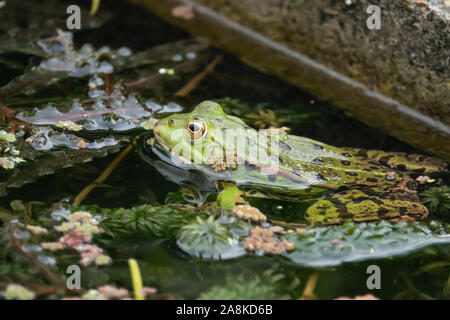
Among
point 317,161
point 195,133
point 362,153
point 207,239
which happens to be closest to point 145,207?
point 207,239

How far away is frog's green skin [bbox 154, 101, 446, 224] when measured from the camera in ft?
11.3

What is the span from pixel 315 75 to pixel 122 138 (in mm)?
2022

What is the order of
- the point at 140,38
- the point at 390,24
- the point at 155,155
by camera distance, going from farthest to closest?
the point at 140,38, the point at 390,24, the point at 155,155

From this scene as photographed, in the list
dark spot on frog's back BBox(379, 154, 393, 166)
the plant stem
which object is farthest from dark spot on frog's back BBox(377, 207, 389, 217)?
the plant stem

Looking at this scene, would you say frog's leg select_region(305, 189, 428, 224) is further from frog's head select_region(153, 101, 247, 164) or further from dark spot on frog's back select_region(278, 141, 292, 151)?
frog's head select_region(153, 101, 247, 164)

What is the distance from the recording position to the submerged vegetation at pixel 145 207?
2600 millimetres

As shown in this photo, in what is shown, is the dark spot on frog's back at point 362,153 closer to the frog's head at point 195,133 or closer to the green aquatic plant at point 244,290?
the frog's head at point 195,133

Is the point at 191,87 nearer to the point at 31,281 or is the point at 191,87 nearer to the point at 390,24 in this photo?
the point at 390,24

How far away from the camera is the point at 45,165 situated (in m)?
3.22

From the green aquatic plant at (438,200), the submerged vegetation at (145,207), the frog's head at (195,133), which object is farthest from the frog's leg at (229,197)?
the green aquatic plant at (438,200)

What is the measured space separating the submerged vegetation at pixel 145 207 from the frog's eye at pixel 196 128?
1.04 feet

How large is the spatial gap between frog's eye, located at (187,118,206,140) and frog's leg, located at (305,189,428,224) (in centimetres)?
91
